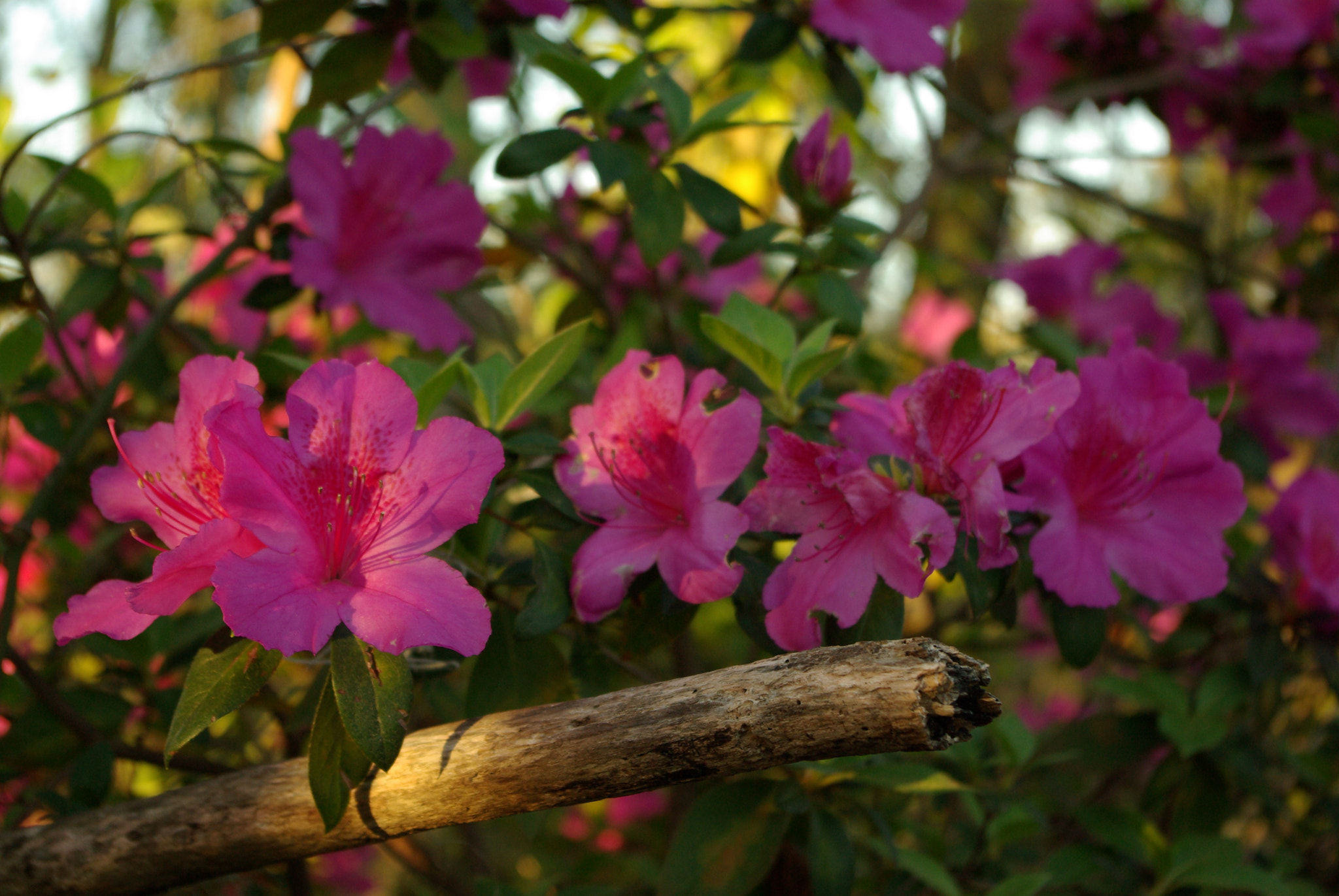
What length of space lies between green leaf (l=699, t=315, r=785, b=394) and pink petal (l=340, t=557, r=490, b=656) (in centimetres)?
33

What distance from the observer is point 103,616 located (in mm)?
761

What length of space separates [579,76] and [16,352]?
2.51 ft

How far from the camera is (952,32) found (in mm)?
1896

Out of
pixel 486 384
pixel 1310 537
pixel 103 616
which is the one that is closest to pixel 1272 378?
pixel 1310 537

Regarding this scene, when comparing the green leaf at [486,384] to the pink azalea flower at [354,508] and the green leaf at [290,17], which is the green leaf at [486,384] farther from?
the green leaf at [290,17]

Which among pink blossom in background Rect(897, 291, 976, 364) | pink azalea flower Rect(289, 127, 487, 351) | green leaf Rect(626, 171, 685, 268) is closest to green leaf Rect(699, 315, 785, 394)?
green leaf Rect(626, 171, 685, 268)

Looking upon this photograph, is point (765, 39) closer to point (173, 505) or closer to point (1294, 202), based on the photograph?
point (173, 505)

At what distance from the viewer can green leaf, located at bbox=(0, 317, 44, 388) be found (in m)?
1.23

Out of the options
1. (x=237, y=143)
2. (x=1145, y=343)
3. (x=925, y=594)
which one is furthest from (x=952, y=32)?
(x=237, y=143)

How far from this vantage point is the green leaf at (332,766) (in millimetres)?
758

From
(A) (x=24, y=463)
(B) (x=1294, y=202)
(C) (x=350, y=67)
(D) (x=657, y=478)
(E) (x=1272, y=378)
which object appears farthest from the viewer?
(B) (x=1294, y=202)

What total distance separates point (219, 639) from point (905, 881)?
3.07ft

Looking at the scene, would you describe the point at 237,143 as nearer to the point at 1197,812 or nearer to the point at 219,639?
the point at 219,639

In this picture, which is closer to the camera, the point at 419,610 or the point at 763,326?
the point at 419,610
